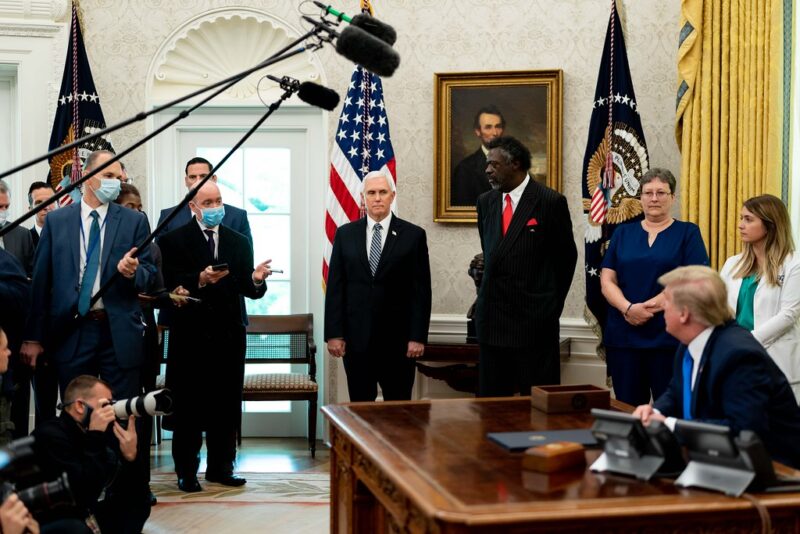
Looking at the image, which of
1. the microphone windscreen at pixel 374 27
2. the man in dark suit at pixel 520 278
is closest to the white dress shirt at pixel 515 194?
the man in dark suit at pixel 520 278

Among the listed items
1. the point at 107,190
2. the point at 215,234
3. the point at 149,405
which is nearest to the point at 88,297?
the point at 107,190

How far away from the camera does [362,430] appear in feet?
9.57

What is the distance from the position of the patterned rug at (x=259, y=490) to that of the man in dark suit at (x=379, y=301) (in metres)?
0.58

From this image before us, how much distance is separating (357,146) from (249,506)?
242 cm

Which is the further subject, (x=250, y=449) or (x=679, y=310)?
(x=250, y=449)

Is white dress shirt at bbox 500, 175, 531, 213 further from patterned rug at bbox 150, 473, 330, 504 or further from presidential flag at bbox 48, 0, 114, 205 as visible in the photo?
presidential flag at bbox 48, 0, 114, 205

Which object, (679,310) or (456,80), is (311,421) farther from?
(679,310)

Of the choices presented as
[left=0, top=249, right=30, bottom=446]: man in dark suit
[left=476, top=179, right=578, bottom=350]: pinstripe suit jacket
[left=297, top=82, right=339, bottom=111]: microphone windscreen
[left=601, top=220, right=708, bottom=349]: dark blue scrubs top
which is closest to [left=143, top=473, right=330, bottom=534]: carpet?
[left=0, top=249, right=30, bottom=446]: man in dark suit

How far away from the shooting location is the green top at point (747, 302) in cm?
441

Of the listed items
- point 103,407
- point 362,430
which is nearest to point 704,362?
point 362,430

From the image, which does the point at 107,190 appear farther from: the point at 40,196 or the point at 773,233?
the point at 773,233

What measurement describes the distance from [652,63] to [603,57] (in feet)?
1.52

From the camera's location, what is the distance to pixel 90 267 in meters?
4.23

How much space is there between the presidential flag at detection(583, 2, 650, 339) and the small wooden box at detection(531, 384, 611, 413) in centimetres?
244
